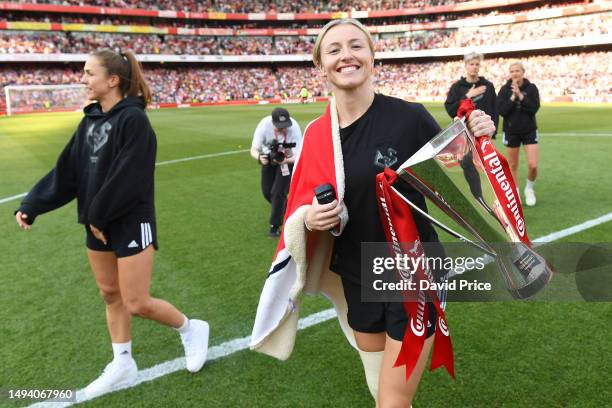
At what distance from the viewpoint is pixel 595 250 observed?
5555mm

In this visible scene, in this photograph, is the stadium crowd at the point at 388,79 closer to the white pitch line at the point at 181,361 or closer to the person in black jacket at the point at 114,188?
the white pitch line at the point at 181,361

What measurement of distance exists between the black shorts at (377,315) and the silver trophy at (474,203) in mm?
492

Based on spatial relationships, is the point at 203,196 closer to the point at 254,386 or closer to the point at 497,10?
the point at 254,386

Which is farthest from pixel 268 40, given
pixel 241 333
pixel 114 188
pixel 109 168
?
pixel 114 188

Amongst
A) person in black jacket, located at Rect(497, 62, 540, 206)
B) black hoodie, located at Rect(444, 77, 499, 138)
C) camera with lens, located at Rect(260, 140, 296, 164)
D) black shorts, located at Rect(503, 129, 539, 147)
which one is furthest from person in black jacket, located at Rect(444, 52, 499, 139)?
camera with lens, located at Rect(260, 140, 296, 164)

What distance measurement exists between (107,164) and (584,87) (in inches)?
1685

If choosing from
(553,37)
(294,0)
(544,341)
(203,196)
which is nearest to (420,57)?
(553,37)

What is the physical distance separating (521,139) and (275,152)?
402cm

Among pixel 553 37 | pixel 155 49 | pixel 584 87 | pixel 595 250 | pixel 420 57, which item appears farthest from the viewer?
pixel 420 57

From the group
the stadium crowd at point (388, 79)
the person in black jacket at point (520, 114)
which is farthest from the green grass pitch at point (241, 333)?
the stadium crowd at point (388, 79)

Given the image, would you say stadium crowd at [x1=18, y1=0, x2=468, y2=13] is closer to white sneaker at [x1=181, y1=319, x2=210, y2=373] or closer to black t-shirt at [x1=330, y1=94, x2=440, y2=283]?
white sneaker at [x1=181, y1=319, x2=210, y2=373]

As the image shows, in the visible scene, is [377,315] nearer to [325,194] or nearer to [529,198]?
[325,194]

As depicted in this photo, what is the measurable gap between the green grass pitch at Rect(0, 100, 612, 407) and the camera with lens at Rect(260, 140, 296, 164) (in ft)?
3.62

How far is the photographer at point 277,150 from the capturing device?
20.3 ft
